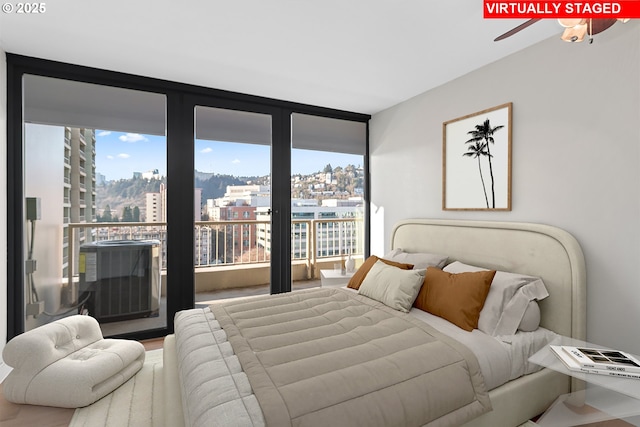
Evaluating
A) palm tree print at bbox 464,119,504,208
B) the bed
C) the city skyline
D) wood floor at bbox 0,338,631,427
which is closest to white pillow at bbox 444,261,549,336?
the bed

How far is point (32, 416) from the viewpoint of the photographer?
1.89 metres

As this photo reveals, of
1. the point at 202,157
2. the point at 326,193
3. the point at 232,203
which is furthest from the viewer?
the point at 326,193

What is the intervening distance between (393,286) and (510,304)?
30.8 inches

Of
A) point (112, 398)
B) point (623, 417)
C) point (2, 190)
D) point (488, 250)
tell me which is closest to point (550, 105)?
point (488, 250)

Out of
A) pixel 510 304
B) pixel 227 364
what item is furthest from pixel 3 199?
pixel 510 304

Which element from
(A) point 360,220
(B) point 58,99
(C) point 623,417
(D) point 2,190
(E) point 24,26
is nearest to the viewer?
(C) point 623,417

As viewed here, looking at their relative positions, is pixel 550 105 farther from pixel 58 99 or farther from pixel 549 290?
pixel 58 99

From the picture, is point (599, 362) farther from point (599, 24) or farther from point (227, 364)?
point (227, 364)

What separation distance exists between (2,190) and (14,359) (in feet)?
4.44

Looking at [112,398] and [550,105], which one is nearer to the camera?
[112,398]

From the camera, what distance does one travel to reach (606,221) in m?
2.02

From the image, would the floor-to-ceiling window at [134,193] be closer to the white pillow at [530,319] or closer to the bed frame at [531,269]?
the bed frame at [531,269]

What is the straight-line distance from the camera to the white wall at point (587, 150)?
1.92m

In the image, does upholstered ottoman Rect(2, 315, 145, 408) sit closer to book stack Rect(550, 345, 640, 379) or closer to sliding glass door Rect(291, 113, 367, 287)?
sliding glass door Rect(291, 113, 367, 287)
